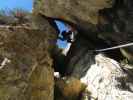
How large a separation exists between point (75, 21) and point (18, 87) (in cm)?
496

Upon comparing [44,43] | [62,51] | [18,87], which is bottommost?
[62,51]

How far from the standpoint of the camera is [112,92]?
9.44m

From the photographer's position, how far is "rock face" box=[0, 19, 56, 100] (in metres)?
8.24

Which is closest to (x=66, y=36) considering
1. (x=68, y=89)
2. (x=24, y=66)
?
(x=68, y=89)

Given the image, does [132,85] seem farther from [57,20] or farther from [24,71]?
[57,20]

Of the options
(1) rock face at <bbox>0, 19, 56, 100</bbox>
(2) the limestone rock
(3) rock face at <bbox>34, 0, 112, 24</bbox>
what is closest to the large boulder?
(3) rock face at <bbox>34, 0, 112, 24</bbox>

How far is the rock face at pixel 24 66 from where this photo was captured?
8242mm

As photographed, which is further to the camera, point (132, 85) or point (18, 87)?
point (132, 85)

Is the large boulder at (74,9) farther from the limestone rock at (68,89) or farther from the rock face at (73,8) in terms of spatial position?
the limestone rock at (68,89)

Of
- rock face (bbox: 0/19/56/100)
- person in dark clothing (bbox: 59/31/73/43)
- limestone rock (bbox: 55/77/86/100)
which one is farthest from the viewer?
person in dark clothing (bbox: 59/31/73/43)

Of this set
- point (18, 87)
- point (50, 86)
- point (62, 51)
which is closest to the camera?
point (18, 87)


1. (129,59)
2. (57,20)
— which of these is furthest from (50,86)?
(57,20)

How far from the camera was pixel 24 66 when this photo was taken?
8.59m

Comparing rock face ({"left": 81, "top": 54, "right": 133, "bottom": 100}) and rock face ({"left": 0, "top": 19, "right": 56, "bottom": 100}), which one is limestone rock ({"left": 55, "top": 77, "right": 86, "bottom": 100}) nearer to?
rock face ({"left": 81, "top": 54, "right": 133, "bottom": 100})
